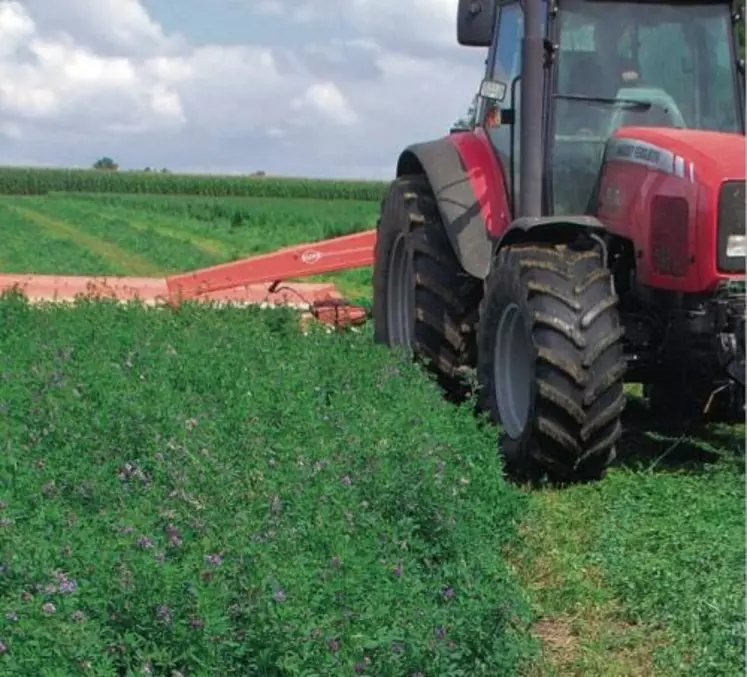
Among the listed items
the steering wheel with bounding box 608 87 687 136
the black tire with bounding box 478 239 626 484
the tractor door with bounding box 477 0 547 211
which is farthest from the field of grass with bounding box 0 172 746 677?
the steering wheel with bounding box 608 87 687 136

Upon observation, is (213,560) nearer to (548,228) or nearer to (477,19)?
(548,228)

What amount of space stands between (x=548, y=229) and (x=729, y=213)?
2.79 ft

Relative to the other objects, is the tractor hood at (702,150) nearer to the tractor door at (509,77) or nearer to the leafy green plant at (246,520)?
the tractor door at (509,77)

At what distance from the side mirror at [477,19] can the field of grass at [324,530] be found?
169 cm

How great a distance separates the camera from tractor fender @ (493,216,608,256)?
636cm

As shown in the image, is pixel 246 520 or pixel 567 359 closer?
pixel 246 520

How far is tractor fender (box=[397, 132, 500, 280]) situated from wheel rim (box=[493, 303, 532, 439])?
0.44 metres

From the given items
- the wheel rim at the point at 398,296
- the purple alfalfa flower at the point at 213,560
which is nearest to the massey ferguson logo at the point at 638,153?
the wheel rim at the point at 398,296

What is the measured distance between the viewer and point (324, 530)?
166 inches

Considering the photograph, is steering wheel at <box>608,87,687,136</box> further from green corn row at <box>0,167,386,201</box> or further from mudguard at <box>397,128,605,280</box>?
green corn row at <box>0,167,386,201</box>

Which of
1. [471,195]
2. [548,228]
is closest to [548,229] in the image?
[548,228]

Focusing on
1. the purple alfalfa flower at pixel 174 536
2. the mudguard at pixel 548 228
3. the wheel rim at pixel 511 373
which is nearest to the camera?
the purple alfalfa flower at pixel 174 536

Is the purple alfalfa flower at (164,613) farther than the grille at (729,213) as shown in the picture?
No

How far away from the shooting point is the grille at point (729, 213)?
20.0 feet
